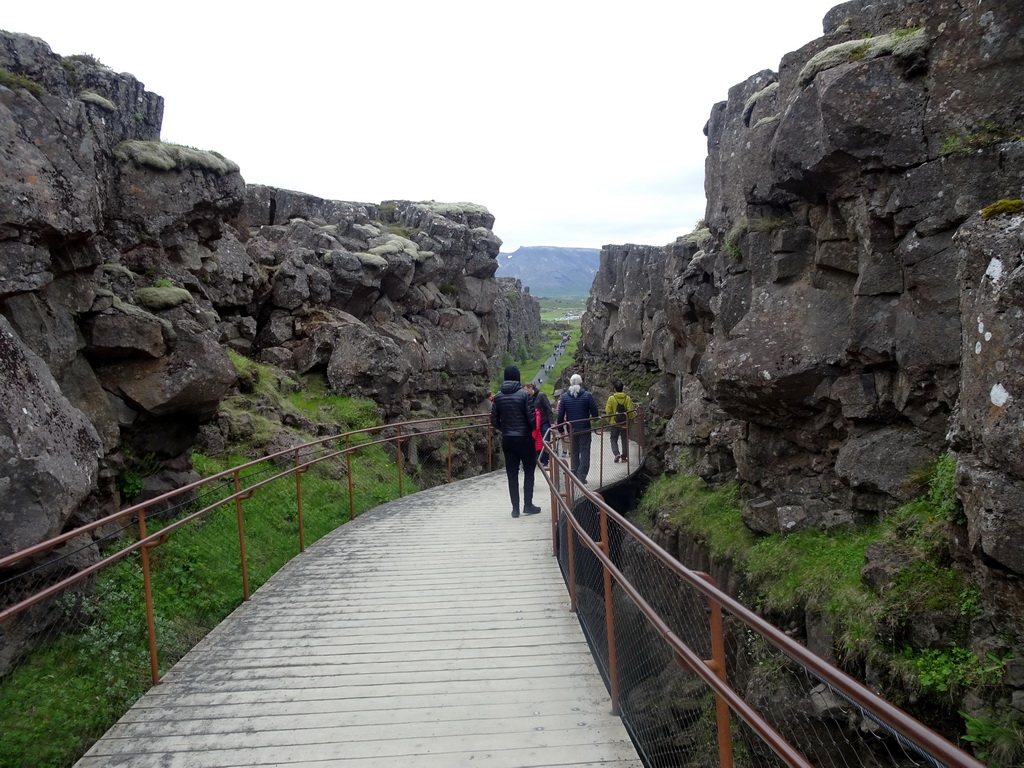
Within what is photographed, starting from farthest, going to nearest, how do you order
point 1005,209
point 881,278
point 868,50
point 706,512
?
point 706,512 → point 881,278 → point 868,50 → point 1005,209

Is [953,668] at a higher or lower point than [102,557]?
lower

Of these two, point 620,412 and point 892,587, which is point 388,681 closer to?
point 892,587

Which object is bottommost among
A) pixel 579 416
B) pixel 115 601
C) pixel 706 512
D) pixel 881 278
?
pixel 706 512

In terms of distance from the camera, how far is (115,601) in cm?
622

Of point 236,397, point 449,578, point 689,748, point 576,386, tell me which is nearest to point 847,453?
point 689,748

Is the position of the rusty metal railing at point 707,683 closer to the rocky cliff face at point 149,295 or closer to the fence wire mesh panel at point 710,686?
the fence wire mesh panel at point 710,686

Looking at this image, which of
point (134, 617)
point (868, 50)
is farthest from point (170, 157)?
point (868, 50)

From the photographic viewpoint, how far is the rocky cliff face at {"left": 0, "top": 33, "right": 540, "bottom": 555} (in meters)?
5.92

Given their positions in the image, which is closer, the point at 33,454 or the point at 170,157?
the point at 33,454

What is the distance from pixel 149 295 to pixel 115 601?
15.9ft

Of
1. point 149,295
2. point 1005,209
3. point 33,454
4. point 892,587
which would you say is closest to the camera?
point 1005,209

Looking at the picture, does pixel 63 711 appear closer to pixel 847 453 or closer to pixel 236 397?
pixel 847 453

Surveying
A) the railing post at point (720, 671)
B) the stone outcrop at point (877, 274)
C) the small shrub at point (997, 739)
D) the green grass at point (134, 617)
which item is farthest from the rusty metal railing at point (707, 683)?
the green grass at point (134, 617)

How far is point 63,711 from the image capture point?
15.8ft
